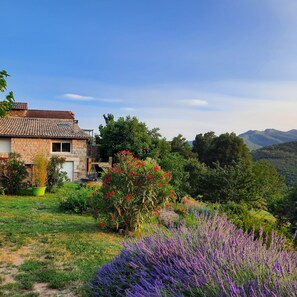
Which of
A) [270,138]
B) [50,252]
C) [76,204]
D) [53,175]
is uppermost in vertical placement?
[270,138]

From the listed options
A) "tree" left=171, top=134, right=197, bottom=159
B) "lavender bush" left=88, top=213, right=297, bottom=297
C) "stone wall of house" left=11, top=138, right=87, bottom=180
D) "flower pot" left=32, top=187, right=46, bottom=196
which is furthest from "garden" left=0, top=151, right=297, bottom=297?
"tree" left=171, top=134, right=197, bottom=159

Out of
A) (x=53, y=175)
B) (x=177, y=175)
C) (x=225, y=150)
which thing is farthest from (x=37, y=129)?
(x=225, y=150)

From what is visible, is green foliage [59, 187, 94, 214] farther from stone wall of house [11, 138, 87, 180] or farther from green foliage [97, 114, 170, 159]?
green foliage [97, 114, 170, 159]

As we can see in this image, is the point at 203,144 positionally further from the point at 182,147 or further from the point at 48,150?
the point at 48,150

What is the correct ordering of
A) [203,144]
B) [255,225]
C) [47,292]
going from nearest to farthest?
1. [47,292]
2. [255,225]
3. [203,144]

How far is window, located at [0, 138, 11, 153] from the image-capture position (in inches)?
889

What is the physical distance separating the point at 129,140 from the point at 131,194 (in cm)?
1930

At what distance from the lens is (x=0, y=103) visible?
5992 millimetres

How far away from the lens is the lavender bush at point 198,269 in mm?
1621

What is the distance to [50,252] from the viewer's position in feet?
16.9

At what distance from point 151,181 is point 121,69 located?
30.0 feet

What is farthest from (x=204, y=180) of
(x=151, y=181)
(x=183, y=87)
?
(x=151, y=181)

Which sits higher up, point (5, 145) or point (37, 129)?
point (37, 129)

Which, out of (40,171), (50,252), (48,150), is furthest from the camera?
(48,150)
